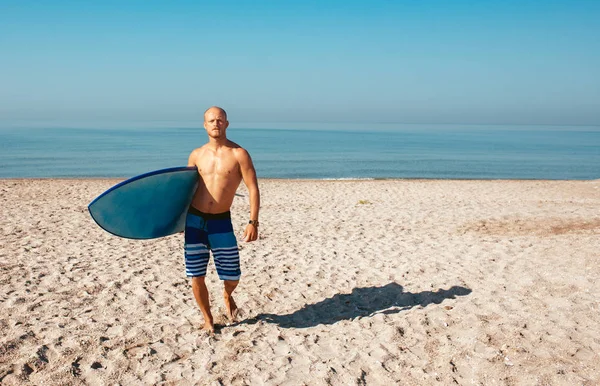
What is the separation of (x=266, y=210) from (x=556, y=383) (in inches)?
375

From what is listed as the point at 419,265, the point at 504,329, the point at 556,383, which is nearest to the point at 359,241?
the point at 419,265

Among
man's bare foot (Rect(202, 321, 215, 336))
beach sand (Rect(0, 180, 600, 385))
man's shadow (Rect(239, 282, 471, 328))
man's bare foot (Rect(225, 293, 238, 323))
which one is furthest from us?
man's shadow (Rect(239, 282, 471, 328))

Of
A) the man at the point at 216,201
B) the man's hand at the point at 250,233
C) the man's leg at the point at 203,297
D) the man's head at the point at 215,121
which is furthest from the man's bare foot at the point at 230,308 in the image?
the man's head at the point at 215,121

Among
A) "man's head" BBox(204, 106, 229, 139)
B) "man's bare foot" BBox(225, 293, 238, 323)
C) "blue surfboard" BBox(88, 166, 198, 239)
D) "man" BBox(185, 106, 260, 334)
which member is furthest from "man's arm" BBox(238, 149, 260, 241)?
"man's bare foot" BBox(225, 293, 238, 323)

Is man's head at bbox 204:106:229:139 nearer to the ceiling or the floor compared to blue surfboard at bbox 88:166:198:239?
nearer to the ceiling

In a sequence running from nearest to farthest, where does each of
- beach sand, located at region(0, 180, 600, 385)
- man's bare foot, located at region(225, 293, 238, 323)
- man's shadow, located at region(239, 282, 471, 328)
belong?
beach sand, located at region(0, 180, 600, 385), man's bare foot, located at region(225, 293, 238, 323), man's shadow, located at region(239, 282, 471, 328)

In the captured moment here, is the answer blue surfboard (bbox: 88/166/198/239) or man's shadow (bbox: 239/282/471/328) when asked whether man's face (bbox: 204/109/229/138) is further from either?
man's shadow (bbox: 239/282/471/328)

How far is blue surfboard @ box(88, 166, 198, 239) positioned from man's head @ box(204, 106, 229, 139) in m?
0.39

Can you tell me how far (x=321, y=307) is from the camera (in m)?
5.41

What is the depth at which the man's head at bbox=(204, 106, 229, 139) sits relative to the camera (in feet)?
13.8

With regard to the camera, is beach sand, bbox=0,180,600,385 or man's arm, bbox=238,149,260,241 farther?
man's arm, bbox=238,149,260,241

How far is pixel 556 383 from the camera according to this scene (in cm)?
341

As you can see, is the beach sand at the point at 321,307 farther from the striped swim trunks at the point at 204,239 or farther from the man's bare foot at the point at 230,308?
the striped swim trunks at the point at 204,239

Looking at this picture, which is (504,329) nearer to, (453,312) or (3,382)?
→ (453,312)
